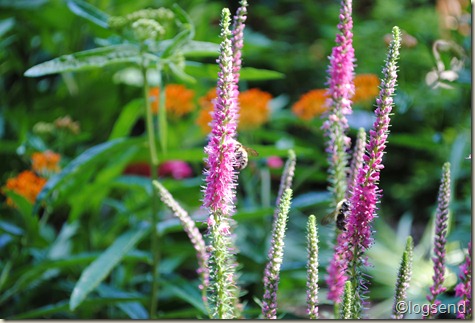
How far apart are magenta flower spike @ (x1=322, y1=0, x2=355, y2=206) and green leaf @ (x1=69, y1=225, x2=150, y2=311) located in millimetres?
658

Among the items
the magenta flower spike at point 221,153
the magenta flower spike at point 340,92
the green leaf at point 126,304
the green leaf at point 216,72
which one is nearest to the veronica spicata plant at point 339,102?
the magenta flower spike at point 340,92

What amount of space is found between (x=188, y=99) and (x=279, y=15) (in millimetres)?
2351

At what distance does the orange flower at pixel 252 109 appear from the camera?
241 centimetres

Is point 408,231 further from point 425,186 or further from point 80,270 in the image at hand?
point 80,270

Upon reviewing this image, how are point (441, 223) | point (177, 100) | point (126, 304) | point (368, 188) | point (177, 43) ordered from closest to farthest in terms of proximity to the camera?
point (368, 188)
point (441, 223)
point (177, 43)
point (126, 304)
point (177, 100)

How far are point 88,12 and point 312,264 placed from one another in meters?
1.17

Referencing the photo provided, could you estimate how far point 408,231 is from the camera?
3309 mm

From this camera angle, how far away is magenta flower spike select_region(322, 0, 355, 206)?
3.85 ft

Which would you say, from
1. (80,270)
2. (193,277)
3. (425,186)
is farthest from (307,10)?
(80,270)

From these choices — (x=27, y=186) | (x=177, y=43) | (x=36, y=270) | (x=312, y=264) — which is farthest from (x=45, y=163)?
(x=312, y=264)

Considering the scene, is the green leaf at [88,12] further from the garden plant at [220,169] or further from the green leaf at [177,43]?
the green leaf at [177,43]

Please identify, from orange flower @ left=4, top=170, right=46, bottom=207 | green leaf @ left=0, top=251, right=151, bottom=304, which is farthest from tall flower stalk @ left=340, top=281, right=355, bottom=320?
orange flower @ left=4, top=170, right=46, bottom=207

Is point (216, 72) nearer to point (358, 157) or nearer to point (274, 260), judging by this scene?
point (358, 157)

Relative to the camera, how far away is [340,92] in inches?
49.0
